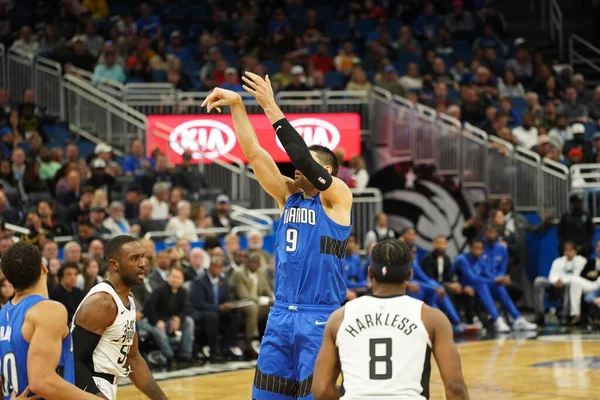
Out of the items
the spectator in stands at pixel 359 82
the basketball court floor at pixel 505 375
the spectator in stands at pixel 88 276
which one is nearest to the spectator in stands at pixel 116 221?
the spectator in stands at pixel 88 276

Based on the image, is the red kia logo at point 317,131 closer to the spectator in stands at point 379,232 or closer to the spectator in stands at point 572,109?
the spectator in stands at point 379,232

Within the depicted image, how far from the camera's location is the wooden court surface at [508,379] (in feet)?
→ 38.1

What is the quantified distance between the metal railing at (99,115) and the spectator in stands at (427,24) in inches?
313

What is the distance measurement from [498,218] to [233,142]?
4.81 m

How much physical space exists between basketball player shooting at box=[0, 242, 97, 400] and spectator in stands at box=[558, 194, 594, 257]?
13871 millimetres

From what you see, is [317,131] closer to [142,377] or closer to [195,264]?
[195,264]

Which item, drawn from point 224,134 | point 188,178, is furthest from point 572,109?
point 188,178

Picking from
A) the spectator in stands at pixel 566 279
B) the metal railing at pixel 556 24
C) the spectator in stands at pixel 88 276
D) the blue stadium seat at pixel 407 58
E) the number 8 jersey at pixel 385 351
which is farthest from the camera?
the metal railing at pixel 556 24

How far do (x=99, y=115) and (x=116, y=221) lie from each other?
4808mm

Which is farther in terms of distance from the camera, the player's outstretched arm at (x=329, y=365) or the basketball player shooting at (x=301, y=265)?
the basketball player shooting at (x=301, y=265)

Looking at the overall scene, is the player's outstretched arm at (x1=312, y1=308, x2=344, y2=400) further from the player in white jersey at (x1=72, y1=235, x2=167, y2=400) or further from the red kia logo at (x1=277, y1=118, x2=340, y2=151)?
the red kia logo at (x1=277, y1=118, x2=340, y2=151)

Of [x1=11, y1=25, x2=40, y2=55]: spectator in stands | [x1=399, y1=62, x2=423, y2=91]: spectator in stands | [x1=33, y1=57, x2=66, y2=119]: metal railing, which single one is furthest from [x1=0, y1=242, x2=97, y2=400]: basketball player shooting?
[x1=399, y1=62, x2=423, y2=91]: spectator in stands

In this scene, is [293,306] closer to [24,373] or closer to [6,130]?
[24,373]

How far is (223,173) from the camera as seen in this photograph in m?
19.3
